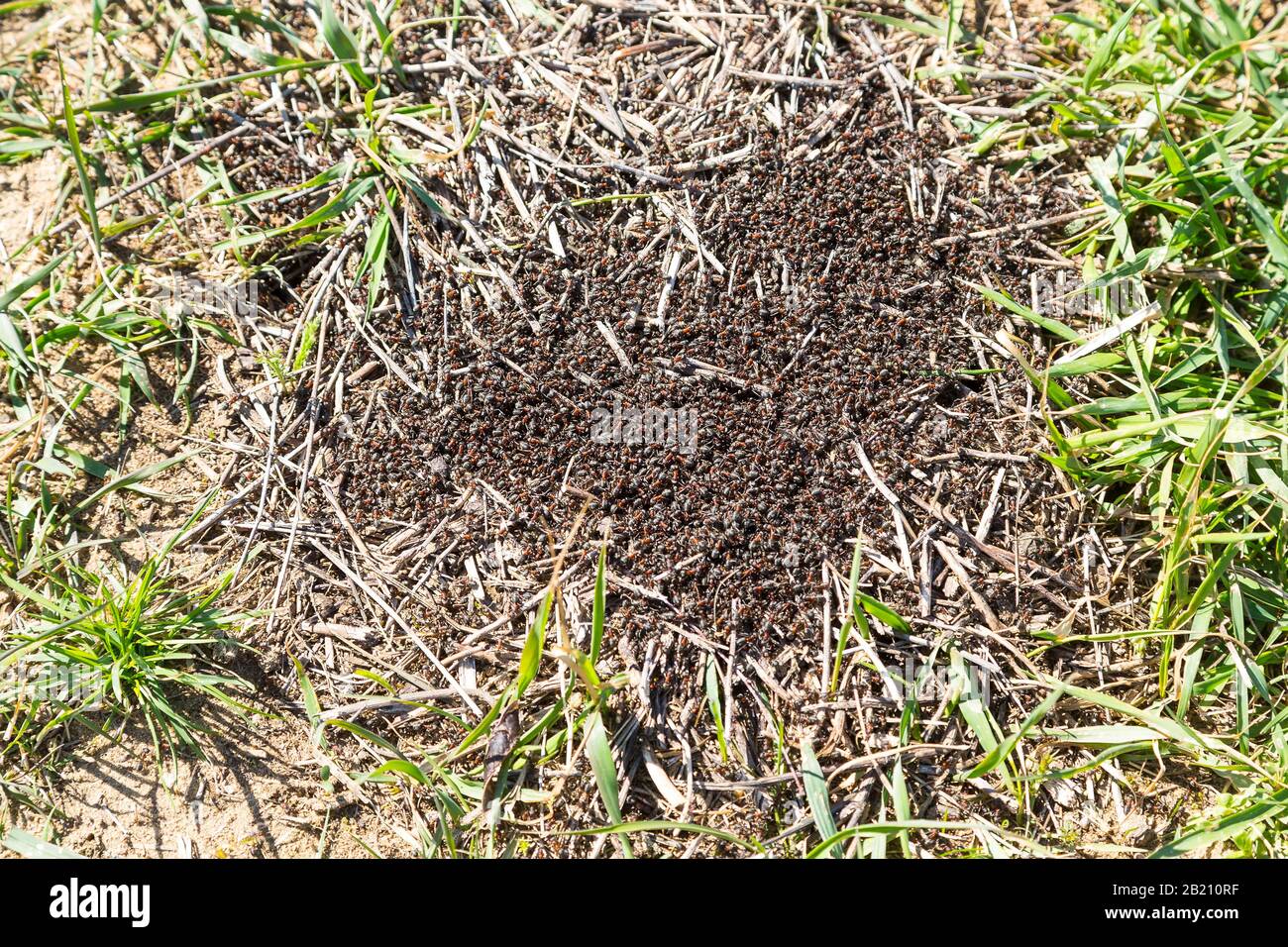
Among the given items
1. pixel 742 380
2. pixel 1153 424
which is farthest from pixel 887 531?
pixel 1153 424

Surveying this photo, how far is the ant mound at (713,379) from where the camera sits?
2826 mm

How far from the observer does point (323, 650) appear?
2.94 meters

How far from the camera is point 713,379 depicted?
2.91 m

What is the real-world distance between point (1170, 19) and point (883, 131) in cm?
132

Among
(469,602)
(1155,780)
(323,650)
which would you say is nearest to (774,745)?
(469,602)

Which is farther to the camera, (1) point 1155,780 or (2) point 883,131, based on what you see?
(2) point 883,131

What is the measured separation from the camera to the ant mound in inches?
111

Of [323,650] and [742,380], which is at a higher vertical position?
[742,380]

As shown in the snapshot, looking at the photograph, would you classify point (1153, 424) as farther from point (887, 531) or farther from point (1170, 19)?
point (1170, 19)
